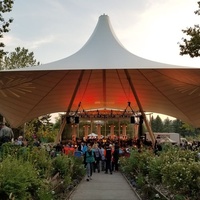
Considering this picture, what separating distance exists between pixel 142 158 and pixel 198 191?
485 cm

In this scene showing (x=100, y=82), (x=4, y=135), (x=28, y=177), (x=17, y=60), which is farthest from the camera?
(x=17, y=60)

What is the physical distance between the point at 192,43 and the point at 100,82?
19.7 ft

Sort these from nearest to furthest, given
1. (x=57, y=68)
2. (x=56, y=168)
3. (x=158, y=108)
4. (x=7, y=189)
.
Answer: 1. (x=7, y=189)
2. (x=56, y=168)
3. (x=57, y=68)
4. (x=158, y=108)

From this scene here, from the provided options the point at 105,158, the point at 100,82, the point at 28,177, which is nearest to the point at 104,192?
the point at 28,177

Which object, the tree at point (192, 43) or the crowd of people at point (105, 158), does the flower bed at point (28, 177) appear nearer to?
the crowd of people at point (105, 158)

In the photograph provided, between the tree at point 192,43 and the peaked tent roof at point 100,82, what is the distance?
88.6 inches

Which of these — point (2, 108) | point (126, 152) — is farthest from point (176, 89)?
point (2, 108)

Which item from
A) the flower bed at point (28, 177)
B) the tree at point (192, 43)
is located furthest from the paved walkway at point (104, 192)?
the tree at point (192, 43)

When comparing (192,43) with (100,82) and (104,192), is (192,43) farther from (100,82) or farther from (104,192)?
(104,192)

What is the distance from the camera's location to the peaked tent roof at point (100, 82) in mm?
14570

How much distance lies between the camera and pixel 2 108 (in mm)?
21188

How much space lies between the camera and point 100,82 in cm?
2256

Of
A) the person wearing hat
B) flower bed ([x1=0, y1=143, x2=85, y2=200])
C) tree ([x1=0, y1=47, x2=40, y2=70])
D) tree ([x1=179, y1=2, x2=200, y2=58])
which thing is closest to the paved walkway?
flower bed ([x1=0, y1=143, x2=85, y2=200])

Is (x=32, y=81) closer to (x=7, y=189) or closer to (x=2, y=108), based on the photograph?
(x=2, y=108)
